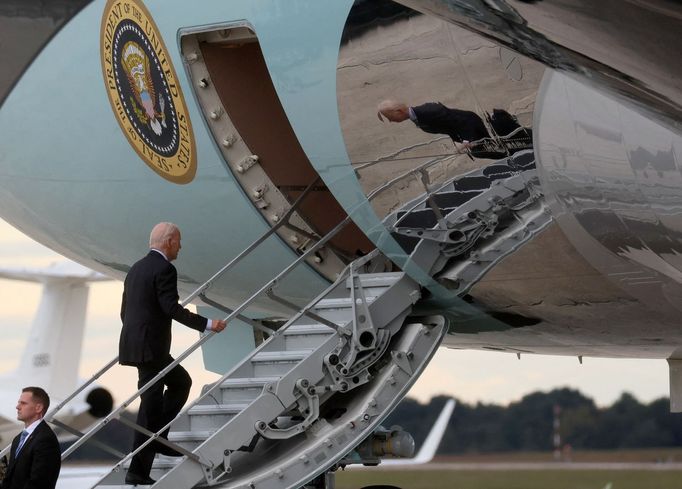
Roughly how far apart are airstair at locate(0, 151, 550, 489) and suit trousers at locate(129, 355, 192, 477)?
0.09 meters

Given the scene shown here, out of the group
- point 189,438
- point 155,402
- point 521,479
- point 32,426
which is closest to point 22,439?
point 32,426

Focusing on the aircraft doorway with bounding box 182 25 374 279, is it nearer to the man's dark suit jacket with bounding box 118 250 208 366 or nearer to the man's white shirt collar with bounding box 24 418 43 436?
the man's dark suit jacket with bounding box 118 250 208 366

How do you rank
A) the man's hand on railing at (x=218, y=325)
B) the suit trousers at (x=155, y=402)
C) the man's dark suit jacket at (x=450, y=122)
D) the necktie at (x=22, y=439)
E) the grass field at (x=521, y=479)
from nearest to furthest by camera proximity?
the man's dark suit jacket at (x=450, y=122)
the necktie at (x=22, y=439)
the man's hand on railing at (x=218, y=325)
the suit trousers at (x=155, y=402)
the grass field at (x=521, y=479)

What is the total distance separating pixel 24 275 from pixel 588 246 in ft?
91.5

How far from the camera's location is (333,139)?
761 cm

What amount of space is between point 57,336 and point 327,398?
1109 inches

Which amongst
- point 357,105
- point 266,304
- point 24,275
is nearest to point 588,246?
point 357,105

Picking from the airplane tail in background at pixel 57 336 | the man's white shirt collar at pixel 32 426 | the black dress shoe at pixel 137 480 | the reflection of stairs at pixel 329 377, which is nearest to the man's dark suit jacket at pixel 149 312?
the reflection of stairs at pixel 329 377

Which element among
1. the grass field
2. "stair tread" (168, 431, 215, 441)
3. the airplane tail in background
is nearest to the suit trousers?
"stair tread" (168, 431, 215, 441)

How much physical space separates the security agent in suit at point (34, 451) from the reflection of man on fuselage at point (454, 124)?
2.45m

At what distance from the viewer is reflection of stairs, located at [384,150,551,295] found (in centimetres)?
691

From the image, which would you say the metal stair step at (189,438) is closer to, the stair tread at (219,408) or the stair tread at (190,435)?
the stair tread at (190,435)

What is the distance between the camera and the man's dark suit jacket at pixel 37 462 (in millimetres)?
7098

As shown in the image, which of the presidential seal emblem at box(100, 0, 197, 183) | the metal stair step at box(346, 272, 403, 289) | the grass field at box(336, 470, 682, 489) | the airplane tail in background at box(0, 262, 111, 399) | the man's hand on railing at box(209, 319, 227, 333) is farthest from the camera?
the airplane tail in background at box(0, 262, 111, 399)
